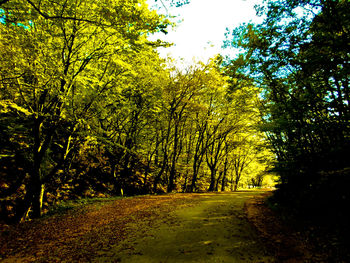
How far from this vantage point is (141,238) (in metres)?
6.29

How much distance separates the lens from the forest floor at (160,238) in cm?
489

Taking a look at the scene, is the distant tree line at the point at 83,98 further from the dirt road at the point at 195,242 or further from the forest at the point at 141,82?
the dirt road at the point at 195,242

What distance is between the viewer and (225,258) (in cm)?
466

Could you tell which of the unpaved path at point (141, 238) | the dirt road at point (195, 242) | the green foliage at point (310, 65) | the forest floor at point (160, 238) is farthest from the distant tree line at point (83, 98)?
the dirt road at point (195, 242)

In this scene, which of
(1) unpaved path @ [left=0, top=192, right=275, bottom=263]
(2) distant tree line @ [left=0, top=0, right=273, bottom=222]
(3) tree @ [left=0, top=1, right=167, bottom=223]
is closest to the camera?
(1) unpaved path @ [left=0, top=192, right=275, bottom=263]

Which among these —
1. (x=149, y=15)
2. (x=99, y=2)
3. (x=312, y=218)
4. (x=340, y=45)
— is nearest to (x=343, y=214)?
(x=312, y=218)

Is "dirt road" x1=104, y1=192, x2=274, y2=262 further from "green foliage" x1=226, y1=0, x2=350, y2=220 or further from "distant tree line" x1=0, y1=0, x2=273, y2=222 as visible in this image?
"distant tree line" x1=0, y1=0, x2=273, y2=222

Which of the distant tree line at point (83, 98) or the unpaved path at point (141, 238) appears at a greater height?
the distant tree line at point (83, 98)

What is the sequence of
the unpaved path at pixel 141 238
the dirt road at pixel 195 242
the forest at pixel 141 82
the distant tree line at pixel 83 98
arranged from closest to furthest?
the dirt road at pixel 195 242 → the unpaved path at pixel 141 238 → the forest at pixel 141 82 → the distant tree line at pixel 83 98

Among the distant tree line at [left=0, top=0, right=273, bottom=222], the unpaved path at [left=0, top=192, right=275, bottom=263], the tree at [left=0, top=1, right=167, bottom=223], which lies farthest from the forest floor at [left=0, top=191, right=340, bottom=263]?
the tree at [left=0, top=1, right=167, bottom=223]

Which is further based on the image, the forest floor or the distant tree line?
the distant tree line

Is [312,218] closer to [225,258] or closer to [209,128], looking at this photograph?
[225,258]

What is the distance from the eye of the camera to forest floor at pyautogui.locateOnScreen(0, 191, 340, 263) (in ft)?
16.1

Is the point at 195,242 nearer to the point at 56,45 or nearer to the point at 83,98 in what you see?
the point at 56,45
